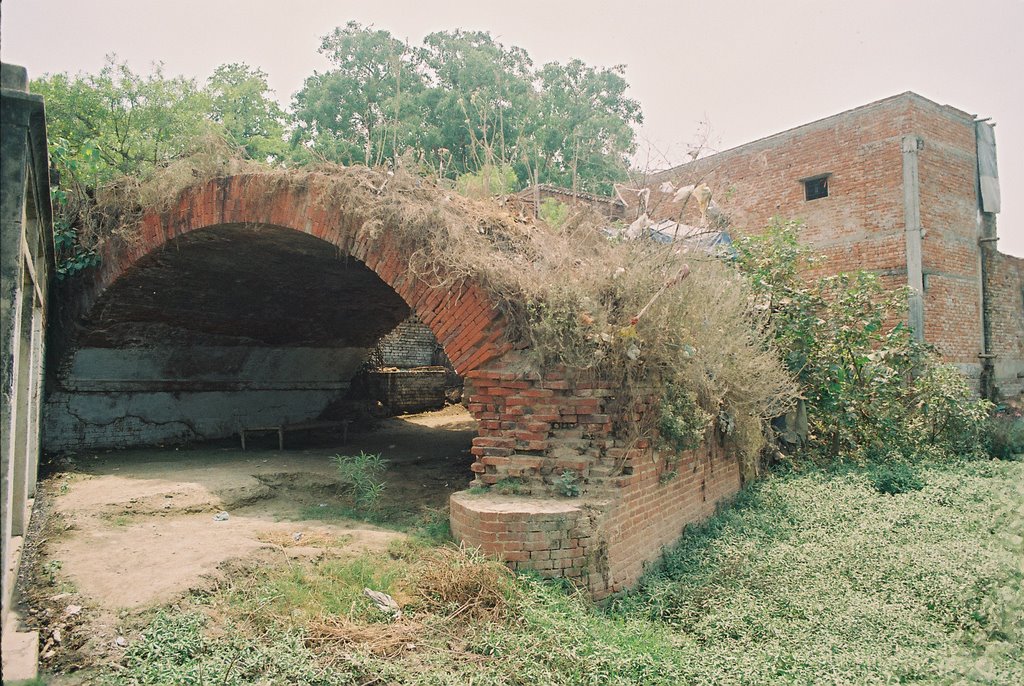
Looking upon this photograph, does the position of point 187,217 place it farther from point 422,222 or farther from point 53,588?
point 53,588

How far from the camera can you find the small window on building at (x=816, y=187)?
13.0m

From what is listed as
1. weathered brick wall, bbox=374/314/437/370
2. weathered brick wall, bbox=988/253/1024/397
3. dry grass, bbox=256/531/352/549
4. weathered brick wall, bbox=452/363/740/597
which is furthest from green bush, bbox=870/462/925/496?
weathered brick wall, bbox=374/314/437/370

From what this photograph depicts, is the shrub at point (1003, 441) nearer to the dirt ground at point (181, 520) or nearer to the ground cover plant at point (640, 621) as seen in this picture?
the ground cover plant at point (640, 621)

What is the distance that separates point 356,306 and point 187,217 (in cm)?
344

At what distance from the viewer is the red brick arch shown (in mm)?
5316

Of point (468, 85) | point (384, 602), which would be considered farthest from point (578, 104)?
point (384, 602)

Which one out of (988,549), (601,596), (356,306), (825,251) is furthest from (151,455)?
(825,251)

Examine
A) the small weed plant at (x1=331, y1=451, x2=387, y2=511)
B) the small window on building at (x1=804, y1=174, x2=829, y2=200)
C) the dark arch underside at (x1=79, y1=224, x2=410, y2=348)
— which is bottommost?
the small weed plant at (x1=331, y1=451, x2=387, y2=511)

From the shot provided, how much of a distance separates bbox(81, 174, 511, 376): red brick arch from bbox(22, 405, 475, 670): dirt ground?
1.61m

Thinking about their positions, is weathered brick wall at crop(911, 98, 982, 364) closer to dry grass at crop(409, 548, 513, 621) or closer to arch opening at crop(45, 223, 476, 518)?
arch opening at crop(45, 223, 476, 518)

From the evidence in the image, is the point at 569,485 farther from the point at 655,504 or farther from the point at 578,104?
the point at 578,104

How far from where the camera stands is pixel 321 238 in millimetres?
6223

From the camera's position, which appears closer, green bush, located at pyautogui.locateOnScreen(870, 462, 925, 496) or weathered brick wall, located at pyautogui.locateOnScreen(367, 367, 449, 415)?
green bush, located at pyautogui.locateOnScreen(870, 462, 925, 496)

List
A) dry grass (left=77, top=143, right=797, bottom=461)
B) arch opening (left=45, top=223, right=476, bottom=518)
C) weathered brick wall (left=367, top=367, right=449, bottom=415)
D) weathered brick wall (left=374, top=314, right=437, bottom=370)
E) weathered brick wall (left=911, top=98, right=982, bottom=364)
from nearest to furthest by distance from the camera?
dry grass (left=77, top=143, right=797, bottom=461), arch opening (left=45, top=223, right=476, bottom=518), weathered brick wall (left=911, top=98, right=982, bottom=364), weathered brick wall (left=367, top=367, right=449, bottom=415), weathered brick wall (left=374, top=314, right=437, bottom=370)
